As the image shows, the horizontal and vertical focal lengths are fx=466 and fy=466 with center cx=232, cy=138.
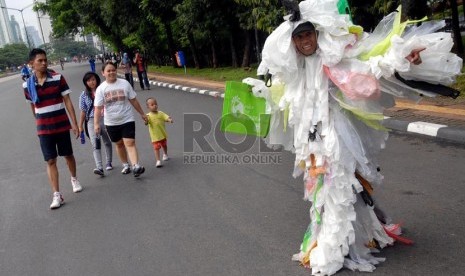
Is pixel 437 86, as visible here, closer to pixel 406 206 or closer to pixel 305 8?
pixel 305 8

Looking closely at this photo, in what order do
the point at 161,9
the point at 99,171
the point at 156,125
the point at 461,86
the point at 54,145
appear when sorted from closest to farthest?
the point at 54,145 < the point at 99,171 < the point at 156,125 < the point at 461,86 < the point at 161,9

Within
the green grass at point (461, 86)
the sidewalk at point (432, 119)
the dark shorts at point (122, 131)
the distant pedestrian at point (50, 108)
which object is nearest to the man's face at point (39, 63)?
the distant pedestrian at point (50, 108)

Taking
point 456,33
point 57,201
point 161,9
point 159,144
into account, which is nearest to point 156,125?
point 159,144

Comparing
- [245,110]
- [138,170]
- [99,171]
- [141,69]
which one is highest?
[245,110]

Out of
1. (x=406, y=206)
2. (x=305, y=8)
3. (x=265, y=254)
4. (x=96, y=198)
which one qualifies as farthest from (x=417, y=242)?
(x=96, y=198)

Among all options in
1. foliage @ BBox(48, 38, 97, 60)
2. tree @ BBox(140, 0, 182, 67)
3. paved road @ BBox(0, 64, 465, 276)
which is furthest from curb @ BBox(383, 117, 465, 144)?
foliage @ BBox(48, 38, 97, 60)

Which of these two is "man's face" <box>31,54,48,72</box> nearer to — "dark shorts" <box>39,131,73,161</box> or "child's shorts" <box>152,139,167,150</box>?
"dark shorts" <box>39,131,73,161</box>

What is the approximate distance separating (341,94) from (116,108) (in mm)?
3798

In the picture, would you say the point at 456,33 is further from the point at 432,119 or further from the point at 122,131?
the point at 122,131

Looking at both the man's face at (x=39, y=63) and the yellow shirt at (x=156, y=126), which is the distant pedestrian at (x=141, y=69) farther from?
the man's face at (x=39, y=63)

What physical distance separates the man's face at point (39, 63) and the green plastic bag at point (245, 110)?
2.96 meters

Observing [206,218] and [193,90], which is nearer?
[206,218]

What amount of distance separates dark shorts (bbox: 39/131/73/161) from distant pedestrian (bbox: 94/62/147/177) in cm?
47

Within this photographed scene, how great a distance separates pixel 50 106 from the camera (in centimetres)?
559
